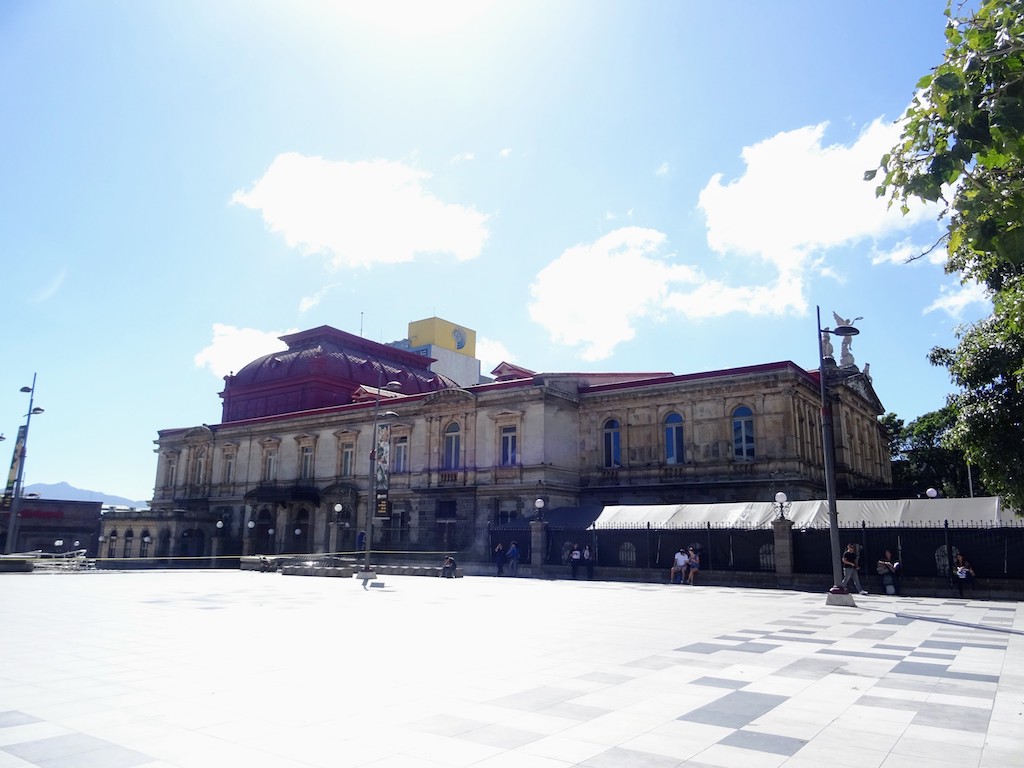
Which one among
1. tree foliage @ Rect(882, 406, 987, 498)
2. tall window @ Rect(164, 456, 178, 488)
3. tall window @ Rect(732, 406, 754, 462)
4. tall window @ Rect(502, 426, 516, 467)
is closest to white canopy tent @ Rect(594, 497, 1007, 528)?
tall window @ Rect(732, 406, 754, 462)

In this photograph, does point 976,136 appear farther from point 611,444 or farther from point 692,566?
point 611,444

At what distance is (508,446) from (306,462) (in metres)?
17.9

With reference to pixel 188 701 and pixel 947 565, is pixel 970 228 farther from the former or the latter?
pixel 947 565

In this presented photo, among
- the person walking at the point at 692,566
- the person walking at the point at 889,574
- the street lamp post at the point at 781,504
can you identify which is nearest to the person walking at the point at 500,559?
the person walking at the point at 692,566

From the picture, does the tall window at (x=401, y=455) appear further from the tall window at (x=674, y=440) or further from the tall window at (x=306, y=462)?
the tall window at (x=674, y=440)

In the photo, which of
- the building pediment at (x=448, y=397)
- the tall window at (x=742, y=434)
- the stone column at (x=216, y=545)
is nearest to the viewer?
the tall window at (x=742, y=434)

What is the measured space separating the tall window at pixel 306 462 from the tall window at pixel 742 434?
97.1ft

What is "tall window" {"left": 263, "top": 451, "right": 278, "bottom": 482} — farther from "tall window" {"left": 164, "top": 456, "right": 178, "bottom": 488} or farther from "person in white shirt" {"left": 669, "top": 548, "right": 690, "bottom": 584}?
"person in white shirt" {"left": 669, "top": 548, "right": 690, "bottom": 584}

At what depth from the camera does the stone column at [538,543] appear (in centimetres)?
3441

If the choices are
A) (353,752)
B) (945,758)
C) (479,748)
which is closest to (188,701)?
(353,752)

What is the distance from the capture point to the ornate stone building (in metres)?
36.1

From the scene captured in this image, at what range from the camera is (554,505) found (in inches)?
1534

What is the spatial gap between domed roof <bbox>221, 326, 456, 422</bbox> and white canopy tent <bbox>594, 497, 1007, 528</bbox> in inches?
Answer: 977

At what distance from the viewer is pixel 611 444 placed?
40.7m
